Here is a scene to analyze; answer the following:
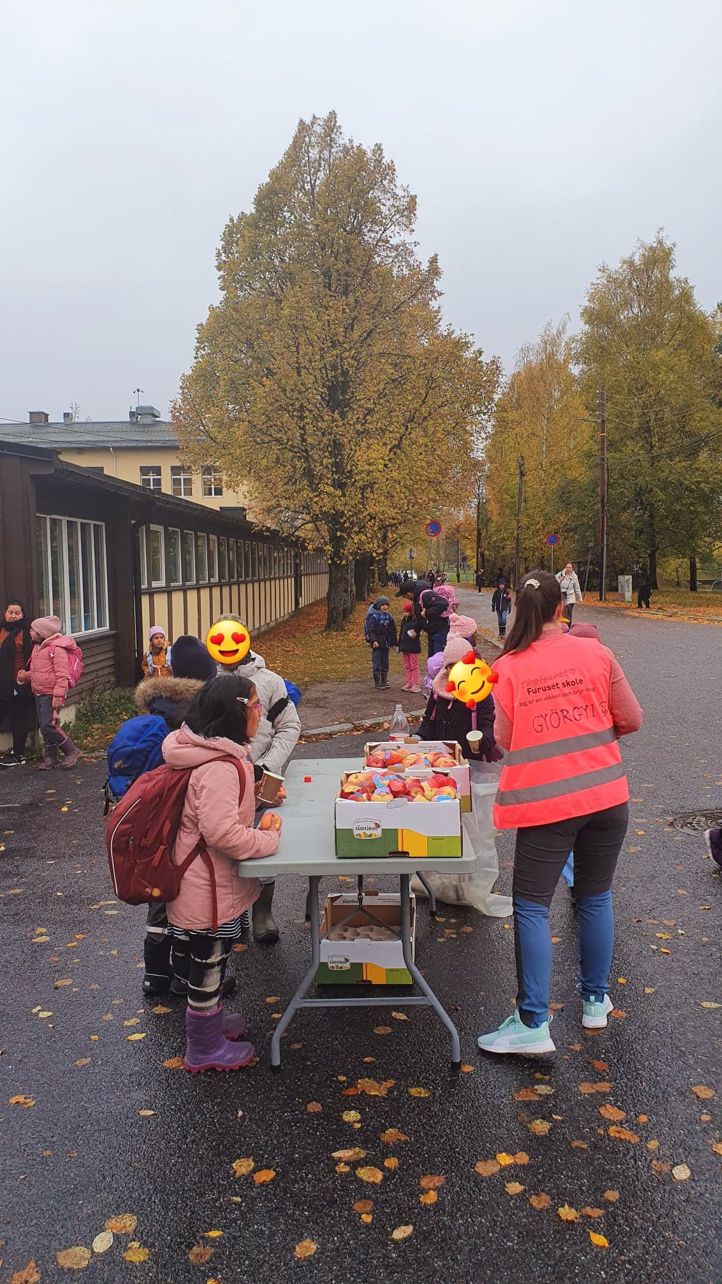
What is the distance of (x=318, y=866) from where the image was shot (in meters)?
3.52

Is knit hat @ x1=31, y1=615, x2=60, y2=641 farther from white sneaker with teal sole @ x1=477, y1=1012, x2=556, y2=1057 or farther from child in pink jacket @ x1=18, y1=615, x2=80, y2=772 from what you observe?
white sneaker with teal sole @ x1=477, y1=1012, x2=556, y2=1057

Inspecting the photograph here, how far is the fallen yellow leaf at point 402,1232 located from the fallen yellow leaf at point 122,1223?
0.87 m

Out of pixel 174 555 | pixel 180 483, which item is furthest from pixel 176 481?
pixel 174 555

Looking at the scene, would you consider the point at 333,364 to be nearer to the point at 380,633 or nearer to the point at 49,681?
the point at 380,633

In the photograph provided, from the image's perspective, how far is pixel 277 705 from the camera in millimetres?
4895

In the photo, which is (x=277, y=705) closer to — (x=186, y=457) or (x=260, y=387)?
(x=260, y=387)

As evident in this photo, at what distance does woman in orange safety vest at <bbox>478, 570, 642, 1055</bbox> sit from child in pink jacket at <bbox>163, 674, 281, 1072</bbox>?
1.09 meters

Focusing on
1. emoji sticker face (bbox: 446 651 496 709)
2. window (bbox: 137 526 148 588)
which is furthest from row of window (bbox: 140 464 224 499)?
emoji sticker face (bbox: 446 651 496 709)

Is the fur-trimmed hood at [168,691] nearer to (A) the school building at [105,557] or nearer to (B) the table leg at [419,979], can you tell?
(B) the table leg at [419,979]

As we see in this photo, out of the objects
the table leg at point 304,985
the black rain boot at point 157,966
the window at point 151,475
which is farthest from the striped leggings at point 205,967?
the window at point 151,475

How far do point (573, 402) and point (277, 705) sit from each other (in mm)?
50676

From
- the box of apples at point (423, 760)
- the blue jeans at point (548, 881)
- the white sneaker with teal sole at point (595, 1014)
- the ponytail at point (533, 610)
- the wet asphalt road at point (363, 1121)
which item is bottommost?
the wet asphalt road at point (363, 1121)

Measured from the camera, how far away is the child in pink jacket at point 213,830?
3531 mm

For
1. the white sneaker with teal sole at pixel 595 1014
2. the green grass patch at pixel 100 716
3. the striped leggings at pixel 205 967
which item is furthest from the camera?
the green grass patch at pixel 100 716
